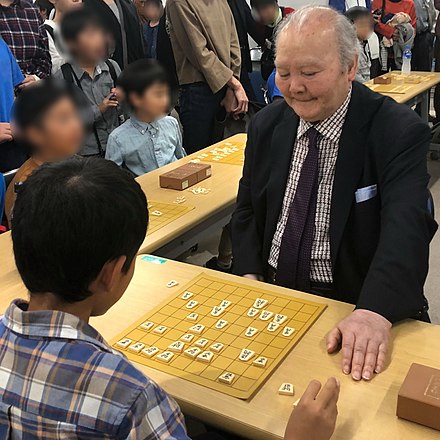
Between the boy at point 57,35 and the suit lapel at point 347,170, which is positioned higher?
the boy at point 57,35

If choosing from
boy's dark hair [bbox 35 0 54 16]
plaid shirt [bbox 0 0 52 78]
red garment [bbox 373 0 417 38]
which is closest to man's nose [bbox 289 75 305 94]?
plaid shirt [bbox 0 0 52 78]

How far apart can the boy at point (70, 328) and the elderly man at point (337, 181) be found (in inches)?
24.8

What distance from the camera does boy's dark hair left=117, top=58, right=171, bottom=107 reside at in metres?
2.61

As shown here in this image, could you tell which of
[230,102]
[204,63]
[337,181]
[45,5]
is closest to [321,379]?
[337,181]

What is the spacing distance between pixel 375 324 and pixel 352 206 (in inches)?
15.5

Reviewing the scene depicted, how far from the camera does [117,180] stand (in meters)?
0.81

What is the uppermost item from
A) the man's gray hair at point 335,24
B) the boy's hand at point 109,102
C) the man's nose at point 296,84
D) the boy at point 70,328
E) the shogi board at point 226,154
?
the man's gray hair at point 335,24

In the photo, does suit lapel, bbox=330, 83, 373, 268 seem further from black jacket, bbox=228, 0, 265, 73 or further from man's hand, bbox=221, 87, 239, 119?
black jacket, bbox=228, 0, 265, 73

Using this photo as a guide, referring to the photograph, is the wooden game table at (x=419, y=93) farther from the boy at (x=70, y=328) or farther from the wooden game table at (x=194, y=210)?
the boy at (x=70, y=328)

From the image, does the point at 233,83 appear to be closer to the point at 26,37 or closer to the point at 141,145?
the point at 141,145

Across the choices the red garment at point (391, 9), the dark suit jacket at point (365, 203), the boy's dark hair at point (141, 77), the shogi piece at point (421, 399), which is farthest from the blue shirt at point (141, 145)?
the red garment at point (391, 9)

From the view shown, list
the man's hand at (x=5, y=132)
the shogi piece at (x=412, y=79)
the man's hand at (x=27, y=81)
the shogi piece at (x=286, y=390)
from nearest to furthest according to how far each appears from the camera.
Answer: the shogi piece at (x=286, y=390), the man's hand at (x=5, y=132), the man's hand at (x=27, y=81), the shogi piece at (x=412, y=79)

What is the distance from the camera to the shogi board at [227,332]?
1.06 metres

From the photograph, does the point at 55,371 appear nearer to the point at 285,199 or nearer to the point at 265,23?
the point at 285,199
